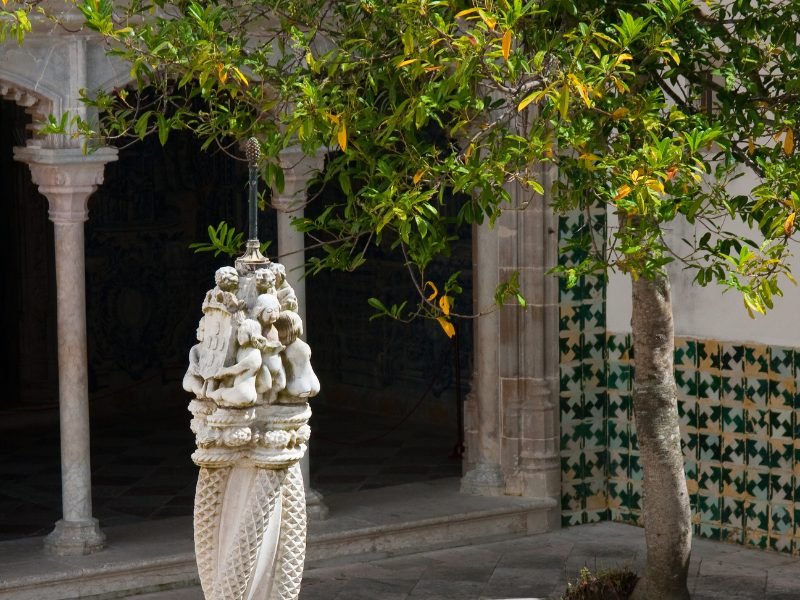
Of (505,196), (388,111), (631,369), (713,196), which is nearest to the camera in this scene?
(505,196)

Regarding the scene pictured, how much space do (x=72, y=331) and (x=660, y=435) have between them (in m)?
3.22

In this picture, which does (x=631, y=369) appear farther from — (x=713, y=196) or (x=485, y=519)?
(x=713, y=196)

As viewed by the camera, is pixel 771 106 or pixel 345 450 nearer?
pixel 771 106

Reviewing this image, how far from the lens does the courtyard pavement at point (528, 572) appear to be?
1066 cm

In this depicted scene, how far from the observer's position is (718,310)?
11586 mm

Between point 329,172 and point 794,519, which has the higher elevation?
point 329,172

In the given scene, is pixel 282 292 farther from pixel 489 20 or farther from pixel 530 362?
pixel 530 362

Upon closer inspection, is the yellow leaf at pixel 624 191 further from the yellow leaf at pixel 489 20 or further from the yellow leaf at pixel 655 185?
the yellow leaf at pixel 489 20

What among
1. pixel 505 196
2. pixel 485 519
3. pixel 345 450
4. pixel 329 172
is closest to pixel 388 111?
pixel 329 172

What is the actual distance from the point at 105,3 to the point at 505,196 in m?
1.78

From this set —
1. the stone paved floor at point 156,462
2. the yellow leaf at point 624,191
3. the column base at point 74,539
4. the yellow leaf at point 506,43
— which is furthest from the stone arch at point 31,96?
the yellow leaf at point 506,43

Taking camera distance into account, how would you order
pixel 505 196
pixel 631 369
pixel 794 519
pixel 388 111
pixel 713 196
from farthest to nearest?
pixel 631 369 < pixel 794 519 < pixel 388 111 < pixel 713 196 < pixel 505 196

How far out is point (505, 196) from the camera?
801 cm

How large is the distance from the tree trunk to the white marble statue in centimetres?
273
